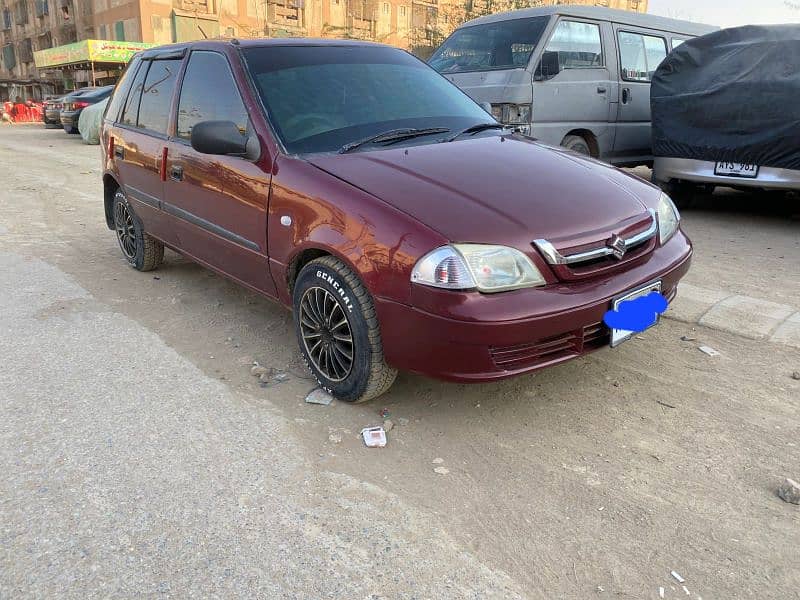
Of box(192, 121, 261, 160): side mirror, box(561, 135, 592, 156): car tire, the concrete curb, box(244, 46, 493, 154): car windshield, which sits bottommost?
the concrete curb

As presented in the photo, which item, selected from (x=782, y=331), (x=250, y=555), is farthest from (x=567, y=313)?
(x=782, y=331)

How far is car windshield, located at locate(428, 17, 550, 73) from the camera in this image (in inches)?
279

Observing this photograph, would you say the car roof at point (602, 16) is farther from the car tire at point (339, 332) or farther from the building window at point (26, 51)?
the building window at point (26, 51)

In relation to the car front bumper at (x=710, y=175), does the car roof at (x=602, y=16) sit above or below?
above

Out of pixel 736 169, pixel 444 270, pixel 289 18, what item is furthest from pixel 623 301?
pixel 289 18

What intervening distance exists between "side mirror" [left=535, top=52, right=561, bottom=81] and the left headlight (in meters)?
3.92

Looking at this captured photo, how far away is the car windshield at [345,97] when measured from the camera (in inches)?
133

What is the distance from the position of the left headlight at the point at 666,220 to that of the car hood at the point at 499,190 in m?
0.07

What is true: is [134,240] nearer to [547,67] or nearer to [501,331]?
[501,331]

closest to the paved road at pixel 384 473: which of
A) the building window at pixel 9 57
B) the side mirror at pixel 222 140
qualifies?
the side mirror at pixel 222 140

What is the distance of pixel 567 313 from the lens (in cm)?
260

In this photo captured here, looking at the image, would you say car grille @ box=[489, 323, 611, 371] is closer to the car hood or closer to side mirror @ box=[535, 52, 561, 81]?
the car hood

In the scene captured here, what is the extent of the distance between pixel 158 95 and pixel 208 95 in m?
0.87

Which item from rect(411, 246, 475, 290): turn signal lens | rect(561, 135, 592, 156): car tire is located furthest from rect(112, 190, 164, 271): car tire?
rect(561, 135, 592, 156): car tire
